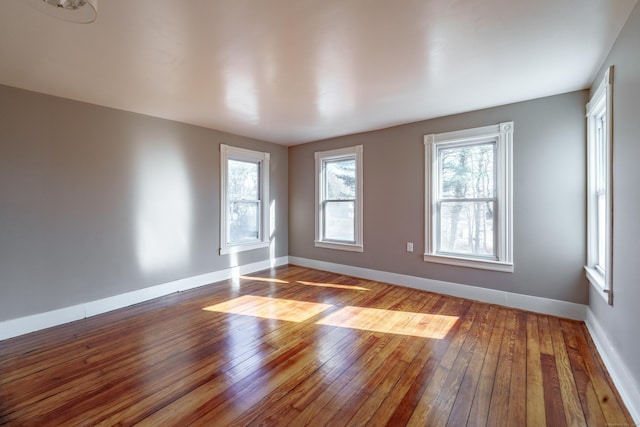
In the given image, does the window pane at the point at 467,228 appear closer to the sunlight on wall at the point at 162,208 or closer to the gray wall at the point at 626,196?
the gray wall at the point at 626,196

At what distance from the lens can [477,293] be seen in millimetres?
3598

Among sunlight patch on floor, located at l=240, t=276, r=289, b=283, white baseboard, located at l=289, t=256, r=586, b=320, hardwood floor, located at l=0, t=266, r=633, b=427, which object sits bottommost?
hardwood floor, located at l=0, t=266, r=633, b=427

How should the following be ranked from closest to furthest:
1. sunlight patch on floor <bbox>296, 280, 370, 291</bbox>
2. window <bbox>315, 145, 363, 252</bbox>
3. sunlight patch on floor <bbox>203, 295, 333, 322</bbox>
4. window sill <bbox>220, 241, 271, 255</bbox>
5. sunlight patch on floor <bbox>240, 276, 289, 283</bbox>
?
sunlight patch on floor <bbox>203, 295, 333, 322</bbox> < sunlight patch on floor <bbox>296, 280, 370, 291</bbox> < sunlight patch on floor <bbox>240, 276, 289, 283</bbox> < window sill <bbox>220, 241, 271, 255</bbox> < window <bbox>315, 145, 363, 252</bbox>

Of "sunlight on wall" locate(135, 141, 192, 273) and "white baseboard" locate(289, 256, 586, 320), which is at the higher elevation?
"sunlight on wall" locate(135, 141, 192, 273)

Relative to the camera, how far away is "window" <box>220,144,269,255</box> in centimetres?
458

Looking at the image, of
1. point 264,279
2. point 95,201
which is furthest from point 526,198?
point 95,201

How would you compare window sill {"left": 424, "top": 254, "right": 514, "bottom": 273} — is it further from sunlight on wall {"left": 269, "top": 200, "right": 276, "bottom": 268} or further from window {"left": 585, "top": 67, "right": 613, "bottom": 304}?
sunlight on wall {"left": 269, "top": 200, "right": 276, "bottom": 268}

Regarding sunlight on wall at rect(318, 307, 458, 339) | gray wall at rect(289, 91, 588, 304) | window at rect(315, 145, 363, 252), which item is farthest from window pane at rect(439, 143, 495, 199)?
sunlight on wall at rect(318, 307, 458, 339)

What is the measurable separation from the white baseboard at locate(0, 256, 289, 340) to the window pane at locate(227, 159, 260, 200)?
4.14 ft

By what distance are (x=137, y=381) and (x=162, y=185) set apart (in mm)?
2578

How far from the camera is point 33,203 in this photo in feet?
9.36

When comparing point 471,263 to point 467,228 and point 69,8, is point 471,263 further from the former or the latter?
point 69,8

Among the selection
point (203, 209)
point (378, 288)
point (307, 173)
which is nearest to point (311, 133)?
point (307, 173)

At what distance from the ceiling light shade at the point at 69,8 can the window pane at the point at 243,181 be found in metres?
3.16
